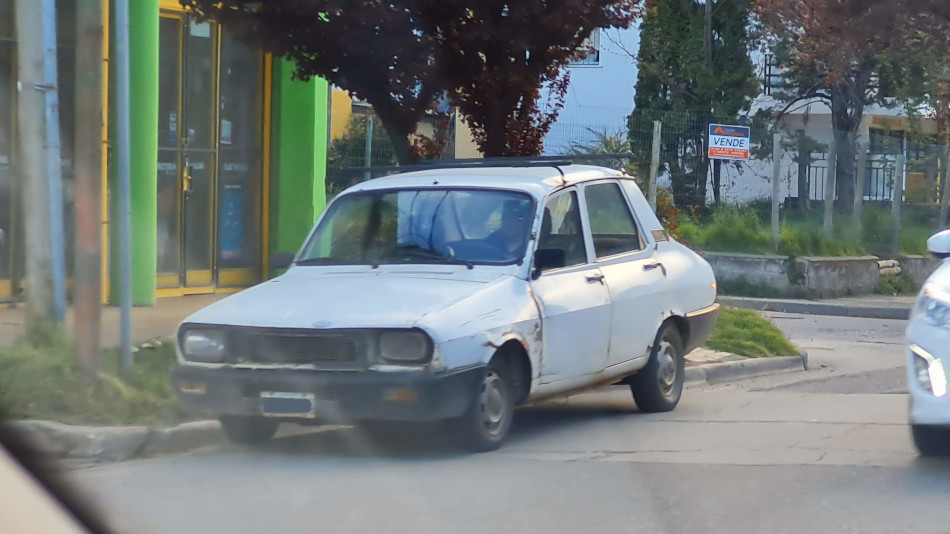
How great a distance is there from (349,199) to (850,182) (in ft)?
46.3

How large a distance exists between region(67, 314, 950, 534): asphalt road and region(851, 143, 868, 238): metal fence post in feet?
38.6

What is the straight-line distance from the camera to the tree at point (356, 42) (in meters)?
10.5

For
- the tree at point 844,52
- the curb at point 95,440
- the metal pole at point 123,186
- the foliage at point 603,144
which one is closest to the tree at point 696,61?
the foliage at point 603,144

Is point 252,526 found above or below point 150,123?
below

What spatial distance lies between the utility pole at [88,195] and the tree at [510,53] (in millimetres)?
3609

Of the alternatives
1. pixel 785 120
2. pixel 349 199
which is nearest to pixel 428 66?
pixel 349 199

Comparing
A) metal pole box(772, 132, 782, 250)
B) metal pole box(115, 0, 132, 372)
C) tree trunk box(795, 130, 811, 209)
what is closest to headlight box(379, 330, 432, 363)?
metal pole box(115, 0, 132, 372)

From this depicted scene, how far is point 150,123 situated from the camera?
41.1 feet

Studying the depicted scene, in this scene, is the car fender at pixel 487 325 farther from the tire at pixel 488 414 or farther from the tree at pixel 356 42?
the tree at pixel 356 42

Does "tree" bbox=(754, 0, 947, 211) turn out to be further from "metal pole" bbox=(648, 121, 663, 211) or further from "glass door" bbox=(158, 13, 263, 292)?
"glass door" bbox=(158, 13, 263, 292)

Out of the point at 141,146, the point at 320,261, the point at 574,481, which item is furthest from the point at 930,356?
the point at 141,146

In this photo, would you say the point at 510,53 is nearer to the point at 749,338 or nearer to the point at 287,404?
the point at 749,338

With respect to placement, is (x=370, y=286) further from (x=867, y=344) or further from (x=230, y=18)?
(x=867, y=344)

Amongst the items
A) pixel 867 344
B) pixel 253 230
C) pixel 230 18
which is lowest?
pixel 867 344
